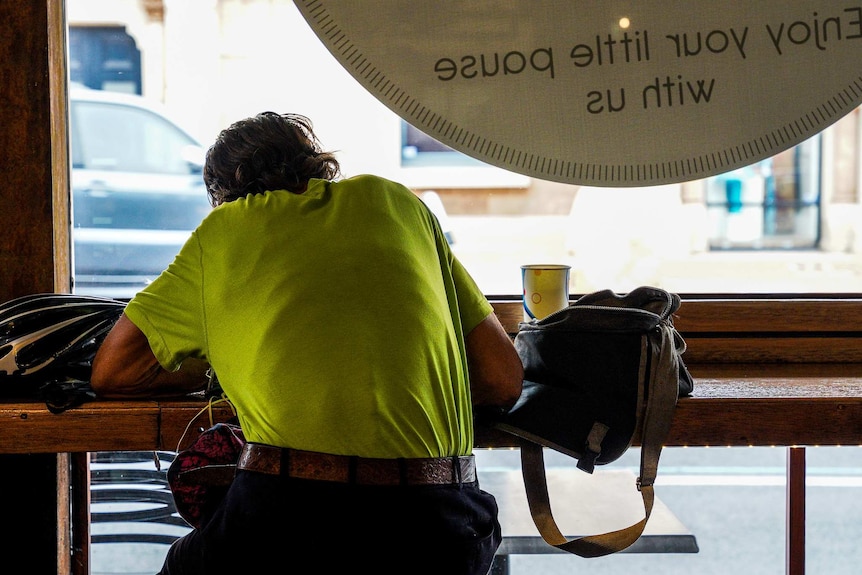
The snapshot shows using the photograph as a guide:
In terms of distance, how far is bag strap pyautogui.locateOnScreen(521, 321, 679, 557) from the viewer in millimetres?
1373

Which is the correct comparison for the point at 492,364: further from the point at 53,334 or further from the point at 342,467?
the point at 53,334

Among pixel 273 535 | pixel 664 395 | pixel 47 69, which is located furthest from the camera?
pixel 47 69

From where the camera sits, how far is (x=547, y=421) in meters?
1.41

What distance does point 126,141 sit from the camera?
6.47 ft

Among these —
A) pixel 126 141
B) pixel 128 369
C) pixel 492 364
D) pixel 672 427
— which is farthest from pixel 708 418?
pixel 126 141

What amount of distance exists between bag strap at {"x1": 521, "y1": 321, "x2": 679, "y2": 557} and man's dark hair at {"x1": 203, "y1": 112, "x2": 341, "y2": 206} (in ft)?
1.79

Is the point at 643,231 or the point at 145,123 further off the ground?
the point at 145,123

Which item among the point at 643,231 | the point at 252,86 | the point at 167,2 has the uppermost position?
the point at 167,2

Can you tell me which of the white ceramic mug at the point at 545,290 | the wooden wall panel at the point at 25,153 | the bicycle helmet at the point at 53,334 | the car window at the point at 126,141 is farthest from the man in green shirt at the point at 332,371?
the car window at the point at 126,141

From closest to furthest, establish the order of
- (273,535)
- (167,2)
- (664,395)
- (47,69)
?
(273,535) < (664,395) < (47,69) < (167,2)

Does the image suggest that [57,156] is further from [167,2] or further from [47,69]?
[167,2]

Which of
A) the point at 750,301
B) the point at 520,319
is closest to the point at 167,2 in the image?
the point at 520,319

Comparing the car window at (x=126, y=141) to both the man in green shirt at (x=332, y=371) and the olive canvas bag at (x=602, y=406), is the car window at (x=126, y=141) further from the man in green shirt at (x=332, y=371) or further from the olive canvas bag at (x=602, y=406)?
the olive canvas bag at (x=602, y=406)

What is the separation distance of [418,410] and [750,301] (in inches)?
42.1
